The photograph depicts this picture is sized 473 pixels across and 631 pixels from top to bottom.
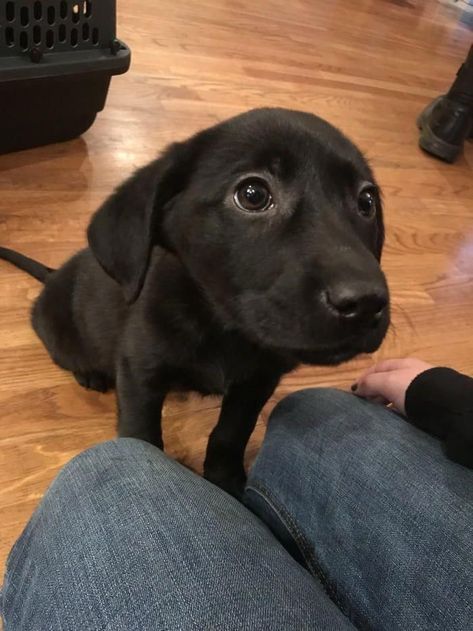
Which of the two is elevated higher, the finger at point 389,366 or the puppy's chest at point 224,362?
the puppy's chest at point 224,362

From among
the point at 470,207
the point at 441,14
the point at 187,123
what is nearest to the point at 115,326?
the point at 187,123

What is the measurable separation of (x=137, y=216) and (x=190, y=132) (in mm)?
1435

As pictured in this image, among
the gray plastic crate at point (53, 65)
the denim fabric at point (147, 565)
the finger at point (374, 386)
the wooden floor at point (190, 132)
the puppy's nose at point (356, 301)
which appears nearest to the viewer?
the denim fabric at point (147, 565)

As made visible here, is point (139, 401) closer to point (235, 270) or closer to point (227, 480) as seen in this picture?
point (227, 480)

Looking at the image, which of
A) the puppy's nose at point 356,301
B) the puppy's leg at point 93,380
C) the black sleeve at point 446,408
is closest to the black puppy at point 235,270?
the puppy's nose at point 356,301

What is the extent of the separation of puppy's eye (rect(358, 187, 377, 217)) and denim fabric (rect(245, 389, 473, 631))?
1.15 feet

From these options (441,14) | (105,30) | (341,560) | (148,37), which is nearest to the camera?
(341,560)

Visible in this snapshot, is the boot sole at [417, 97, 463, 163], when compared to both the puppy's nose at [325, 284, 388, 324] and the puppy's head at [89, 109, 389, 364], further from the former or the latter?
the puppy's nose at [325, 284, 388, 324]

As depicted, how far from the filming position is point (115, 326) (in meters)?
1.31

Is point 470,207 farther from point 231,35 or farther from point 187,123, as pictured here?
point 231,35

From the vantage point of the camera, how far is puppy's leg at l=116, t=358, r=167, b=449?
1191mm

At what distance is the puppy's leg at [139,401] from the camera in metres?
1.19

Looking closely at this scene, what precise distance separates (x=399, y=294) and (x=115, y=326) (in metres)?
1.04

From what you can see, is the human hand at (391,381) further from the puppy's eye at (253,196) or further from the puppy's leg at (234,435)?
the puppy's eye at (253,196)
